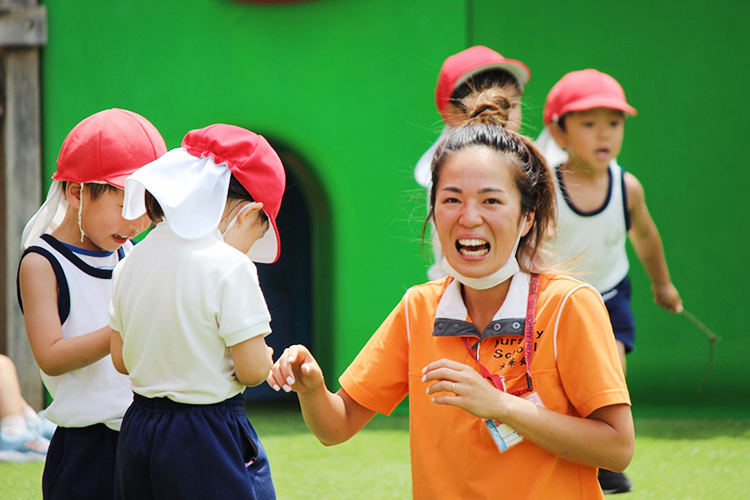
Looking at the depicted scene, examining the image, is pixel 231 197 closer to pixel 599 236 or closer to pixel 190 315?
pixel 190 315

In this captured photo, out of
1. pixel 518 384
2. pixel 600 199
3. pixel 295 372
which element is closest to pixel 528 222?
pixel 518 384

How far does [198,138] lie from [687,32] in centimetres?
457

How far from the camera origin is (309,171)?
576 centimetres

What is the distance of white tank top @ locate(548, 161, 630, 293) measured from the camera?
159 inches

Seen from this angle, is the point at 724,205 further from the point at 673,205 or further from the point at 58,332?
the point at 58,332

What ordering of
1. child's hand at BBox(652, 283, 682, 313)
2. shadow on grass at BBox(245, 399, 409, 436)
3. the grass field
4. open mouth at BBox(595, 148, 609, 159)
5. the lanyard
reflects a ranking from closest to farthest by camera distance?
the lanyard → the grass field → open mouth at BBox(595, 148, 609, 159) → child's hand at BBox(652, 283, 682, 313) → shadow on grass at BBox(245, 399, 409, 436)

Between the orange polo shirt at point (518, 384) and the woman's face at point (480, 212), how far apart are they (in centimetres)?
9

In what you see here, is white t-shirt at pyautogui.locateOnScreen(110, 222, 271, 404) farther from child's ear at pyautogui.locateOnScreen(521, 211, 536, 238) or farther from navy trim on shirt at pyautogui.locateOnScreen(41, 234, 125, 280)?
child's ear at pyautogui.locateOnScreen(521, 211, 536, 238)

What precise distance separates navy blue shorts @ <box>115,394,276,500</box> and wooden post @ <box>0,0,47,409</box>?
12.5 ft

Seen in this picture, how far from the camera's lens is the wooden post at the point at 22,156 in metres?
5.43

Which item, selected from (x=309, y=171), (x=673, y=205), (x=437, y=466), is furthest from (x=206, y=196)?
(x=673, y=205)

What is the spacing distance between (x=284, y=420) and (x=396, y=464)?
1335 mm

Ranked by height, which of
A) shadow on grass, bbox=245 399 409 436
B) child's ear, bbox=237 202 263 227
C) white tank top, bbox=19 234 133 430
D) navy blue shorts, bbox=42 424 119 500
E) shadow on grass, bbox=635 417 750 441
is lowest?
shadow on grass, bbox=245 399 409 436

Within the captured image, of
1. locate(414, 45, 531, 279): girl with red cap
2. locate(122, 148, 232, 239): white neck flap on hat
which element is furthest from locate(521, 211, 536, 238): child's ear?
locate(414, 45, 531, 279): girl with red cap
